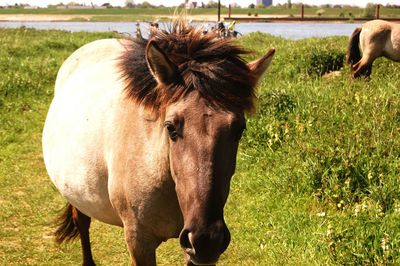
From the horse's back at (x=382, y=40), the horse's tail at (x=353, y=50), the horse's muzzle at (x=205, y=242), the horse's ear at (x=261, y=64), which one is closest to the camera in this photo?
the horse's muzzle at (x=205, y=242)

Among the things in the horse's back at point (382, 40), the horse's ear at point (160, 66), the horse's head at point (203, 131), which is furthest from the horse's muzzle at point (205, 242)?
the horse's back at point (382, 40)

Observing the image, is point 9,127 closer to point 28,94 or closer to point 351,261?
point 28,94

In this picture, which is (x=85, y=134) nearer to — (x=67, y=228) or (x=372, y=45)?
(x=67, y=228)

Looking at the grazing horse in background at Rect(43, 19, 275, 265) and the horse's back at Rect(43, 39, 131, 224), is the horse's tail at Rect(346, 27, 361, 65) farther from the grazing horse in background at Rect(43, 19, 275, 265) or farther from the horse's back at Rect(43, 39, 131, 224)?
the grazing horse in background at Rect(43, 19, 275, 265)

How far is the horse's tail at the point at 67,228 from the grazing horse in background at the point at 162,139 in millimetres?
864

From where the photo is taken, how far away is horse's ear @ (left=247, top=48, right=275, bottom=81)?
2.57 meters

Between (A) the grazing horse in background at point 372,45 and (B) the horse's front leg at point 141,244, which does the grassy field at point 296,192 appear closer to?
(B) the horse's front leg at point 141,244

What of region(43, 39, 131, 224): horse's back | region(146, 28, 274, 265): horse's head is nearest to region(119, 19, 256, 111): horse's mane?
region(146, 28, 274, 265): horse's head

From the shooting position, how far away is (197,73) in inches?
92.0

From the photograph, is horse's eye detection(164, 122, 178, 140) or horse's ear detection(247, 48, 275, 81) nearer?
horse's eye detection(164, 122, 178, 140)

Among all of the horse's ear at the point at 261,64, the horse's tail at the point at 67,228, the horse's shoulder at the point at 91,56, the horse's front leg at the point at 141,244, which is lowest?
the horse's tail at the point at 67,228

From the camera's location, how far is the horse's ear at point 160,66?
2.31 metres

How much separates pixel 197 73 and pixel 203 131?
32 centimetres

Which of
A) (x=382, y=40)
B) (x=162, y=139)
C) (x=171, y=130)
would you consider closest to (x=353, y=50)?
(x=382, y=40)
